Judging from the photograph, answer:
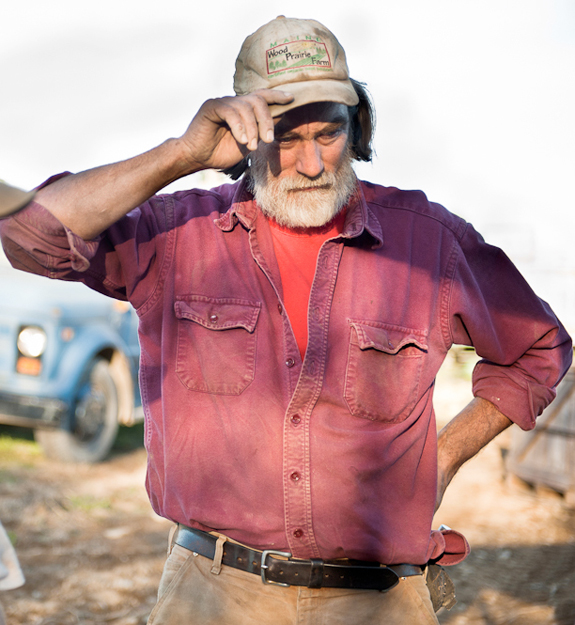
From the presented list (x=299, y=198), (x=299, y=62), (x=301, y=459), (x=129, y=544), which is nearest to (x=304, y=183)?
(x=299, y=198)

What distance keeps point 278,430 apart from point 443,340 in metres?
0.62

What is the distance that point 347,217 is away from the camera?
7.16 feet

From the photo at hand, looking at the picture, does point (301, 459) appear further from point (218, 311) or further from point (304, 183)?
point (304, 183)

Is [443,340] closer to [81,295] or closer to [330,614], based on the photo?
[330,614]

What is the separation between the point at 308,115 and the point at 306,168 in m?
0.15

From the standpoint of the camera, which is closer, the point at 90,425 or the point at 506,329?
the point at 506,329

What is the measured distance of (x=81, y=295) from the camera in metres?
6.45

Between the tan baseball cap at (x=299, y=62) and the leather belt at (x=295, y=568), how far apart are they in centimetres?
127

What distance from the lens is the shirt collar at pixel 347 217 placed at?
210cm

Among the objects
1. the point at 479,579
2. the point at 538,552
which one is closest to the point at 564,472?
the point at 538,552

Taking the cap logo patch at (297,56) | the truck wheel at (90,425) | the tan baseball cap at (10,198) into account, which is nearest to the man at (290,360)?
the cap logo patch at (297,56)

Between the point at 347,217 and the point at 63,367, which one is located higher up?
the point at 347,217

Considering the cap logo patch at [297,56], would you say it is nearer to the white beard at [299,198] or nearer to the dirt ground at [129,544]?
the white beard at [299,198]

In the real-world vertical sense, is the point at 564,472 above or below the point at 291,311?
below
